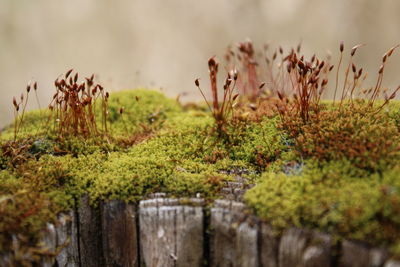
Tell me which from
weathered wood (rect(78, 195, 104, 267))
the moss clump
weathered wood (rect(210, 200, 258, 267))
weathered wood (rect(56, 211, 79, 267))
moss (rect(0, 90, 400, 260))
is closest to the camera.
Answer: moss (rect(0, 90, 400, 260))

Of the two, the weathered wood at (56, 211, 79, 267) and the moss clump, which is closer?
the moss clump

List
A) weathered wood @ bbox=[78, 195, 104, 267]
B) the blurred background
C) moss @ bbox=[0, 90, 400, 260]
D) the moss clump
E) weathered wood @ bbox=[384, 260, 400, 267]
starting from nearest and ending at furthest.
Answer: weathered wood @ bbox=[384, 260, 400, 267]
moss @ bbox=[0, 90, 400, 260]
the moss clump
weathered wood @ bbox=[78, 195, 104, 267]
the blurred background

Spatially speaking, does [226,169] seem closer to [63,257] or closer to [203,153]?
[203,153]

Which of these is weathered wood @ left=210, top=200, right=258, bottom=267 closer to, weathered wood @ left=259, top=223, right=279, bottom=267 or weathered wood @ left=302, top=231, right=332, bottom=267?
weathered wood @ left=259, top=223, right=279, bottom=267

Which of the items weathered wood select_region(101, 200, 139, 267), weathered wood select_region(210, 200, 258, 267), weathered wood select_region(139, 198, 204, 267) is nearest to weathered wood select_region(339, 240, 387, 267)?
weathered wood select_region(210, 200, 258, 267)

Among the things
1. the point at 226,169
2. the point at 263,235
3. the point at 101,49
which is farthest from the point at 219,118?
the point at 101,49

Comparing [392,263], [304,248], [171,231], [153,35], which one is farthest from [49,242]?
[153,35]
